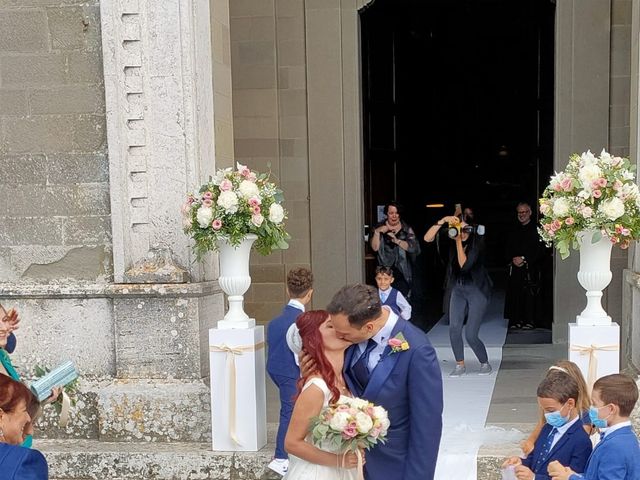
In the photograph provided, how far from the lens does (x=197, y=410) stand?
658 cm

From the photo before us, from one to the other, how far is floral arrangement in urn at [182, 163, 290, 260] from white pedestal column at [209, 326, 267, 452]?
706mm

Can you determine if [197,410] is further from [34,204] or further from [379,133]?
[379,133]

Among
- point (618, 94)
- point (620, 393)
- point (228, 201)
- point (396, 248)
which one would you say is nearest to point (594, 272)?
point (620, 393)

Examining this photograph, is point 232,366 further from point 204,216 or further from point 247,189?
point 247,189

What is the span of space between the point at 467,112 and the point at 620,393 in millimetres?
18894

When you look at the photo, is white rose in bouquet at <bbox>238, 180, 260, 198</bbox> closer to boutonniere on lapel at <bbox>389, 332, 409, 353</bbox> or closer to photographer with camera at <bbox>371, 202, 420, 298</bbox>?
boutonniere on lapel at <bbox>389, 332, 409, 353</bbox>

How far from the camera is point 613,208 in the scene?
553 centimetres

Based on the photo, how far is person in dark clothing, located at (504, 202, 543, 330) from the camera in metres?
10.8

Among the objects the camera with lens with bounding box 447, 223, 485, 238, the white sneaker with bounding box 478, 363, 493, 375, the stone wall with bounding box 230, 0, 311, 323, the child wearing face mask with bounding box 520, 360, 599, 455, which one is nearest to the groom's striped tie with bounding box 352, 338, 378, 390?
the child wearing face mask with bounding box 520, 360, 599, 455

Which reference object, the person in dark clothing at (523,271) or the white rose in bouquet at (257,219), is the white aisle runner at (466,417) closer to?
the person in dark clothing at (523,271)

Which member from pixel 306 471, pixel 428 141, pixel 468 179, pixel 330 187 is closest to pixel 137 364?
pixel 306 471

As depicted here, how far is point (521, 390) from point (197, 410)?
3.24 m

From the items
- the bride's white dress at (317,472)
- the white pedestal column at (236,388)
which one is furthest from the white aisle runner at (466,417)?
the bride's white dress at (317,472)

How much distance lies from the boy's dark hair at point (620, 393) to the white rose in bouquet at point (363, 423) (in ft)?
3.86
